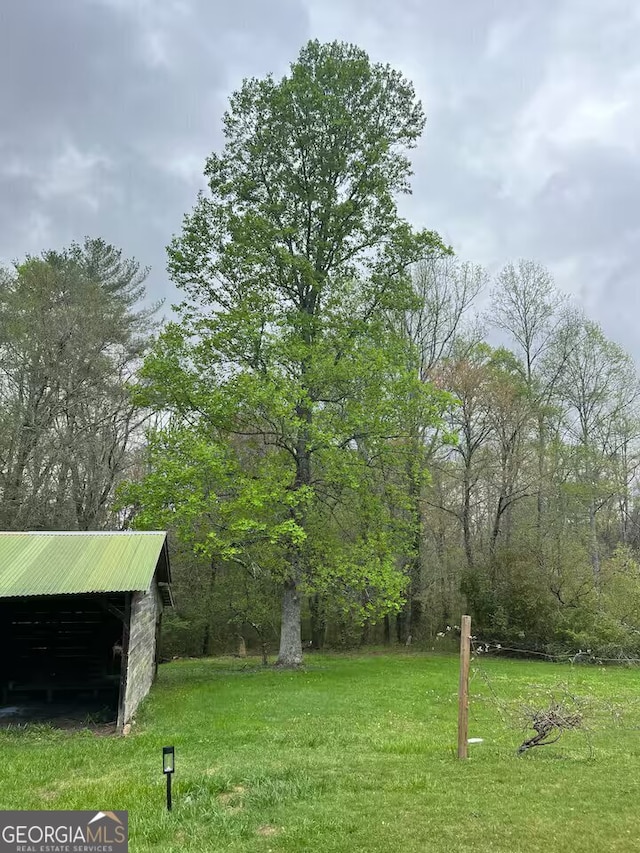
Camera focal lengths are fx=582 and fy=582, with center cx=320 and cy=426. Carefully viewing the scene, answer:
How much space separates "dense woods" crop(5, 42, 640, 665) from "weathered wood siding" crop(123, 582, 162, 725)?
7.80ft

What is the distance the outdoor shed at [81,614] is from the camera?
10.7 m

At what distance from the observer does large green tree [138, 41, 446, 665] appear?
17500 mm

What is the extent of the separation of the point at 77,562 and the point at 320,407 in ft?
37.1

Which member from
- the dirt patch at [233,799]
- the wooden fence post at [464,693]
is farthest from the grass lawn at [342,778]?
the wooden fence post at [464,693]

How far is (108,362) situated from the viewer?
24.5m

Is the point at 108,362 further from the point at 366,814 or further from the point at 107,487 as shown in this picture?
the point at 366,814

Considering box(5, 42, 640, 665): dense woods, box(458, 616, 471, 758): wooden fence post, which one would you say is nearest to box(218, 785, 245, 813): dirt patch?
box(458, 616, 471, 758): wooden fence post

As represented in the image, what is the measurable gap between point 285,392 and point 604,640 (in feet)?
45.6

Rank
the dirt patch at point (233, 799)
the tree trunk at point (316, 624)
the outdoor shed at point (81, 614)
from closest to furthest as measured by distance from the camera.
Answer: the dirt patch at point (233, 799) → the outdoor shed at point (81, 614) → the tree trunk at point (316, 624)

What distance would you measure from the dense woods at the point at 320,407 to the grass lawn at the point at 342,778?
6.31 m

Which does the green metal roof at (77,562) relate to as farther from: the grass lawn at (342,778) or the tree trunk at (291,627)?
the tree trunk at (291,627)

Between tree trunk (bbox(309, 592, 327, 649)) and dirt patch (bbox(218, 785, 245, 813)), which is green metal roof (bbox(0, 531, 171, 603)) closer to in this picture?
dirt patch (bbox(218, 785, 245, 813))

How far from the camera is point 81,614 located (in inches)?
611

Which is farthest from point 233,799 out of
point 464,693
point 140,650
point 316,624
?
point 316,624
